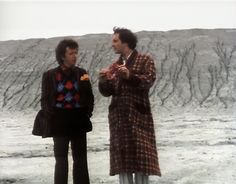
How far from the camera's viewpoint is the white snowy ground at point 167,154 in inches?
178

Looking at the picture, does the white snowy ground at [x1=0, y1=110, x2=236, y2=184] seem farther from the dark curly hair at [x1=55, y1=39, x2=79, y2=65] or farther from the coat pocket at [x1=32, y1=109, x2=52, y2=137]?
the dark curly hair at [x1=55, y1=39, x2=79, y2=65]

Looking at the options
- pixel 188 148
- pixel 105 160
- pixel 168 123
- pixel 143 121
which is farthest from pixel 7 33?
pixel 168 123

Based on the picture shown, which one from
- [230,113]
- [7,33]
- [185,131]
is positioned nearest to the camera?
[7,33]

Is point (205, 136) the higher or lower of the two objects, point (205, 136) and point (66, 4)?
the lower

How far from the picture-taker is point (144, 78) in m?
3.01

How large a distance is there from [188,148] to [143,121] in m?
4.09

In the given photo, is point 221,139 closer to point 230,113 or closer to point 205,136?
point 205,136

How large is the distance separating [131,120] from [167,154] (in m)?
3.35

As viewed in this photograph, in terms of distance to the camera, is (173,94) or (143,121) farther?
(173,94)

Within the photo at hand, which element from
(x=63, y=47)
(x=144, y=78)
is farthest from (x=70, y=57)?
(x=144, y=78)

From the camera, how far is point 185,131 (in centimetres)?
919

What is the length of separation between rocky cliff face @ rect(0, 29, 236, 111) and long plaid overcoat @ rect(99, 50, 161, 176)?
333 inches

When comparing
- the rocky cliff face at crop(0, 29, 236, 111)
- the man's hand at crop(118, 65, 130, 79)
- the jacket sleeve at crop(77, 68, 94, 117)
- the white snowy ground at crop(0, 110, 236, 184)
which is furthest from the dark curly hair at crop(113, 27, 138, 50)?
the rocky cliff face at crop(0, 29, 236, 111)

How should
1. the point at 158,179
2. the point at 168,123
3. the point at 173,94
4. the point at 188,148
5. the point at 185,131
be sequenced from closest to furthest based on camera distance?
the point at 158,179, the point at 188,148, the point at 185,131, the point at 168,123, the point at 173,94
